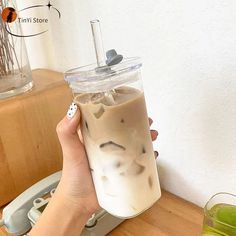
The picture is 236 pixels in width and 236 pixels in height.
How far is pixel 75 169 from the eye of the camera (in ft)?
1.97

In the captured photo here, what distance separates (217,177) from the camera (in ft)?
2.10

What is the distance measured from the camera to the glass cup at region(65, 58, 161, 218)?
45 centimetres

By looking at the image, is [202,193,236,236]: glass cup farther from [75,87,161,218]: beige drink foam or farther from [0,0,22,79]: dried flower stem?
[0,0,22,79]: dried flower stem

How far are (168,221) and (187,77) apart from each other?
313 mm

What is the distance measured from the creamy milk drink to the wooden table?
207 mm

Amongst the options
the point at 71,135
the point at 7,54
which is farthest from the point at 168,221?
the point at 7,54

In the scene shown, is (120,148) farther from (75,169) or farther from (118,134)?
(75,169)

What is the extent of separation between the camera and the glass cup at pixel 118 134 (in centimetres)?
45

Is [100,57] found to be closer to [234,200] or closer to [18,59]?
[234,200]

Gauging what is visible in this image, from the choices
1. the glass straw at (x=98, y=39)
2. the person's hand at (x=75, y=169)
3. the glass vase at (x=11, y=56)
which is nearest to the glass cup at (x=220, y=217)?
the person's hand at (x=75, y=169)

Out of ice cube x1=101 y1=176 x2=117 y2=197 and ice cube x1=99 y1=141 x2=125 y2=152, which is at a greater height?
ice cube x1=99 y1=141 x2=125 y2=152

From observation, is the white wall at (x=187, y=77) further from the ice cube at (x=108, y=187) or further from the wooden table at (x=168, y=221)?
the ice cube at (x=108, y=187)

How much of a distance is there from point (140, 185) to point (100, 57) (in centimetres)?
21

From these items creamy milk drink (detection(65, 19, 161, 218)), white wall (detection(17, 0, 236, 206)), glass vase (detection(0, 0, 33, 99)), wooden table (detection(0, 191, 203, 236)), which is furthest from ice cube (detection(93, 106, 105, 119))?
glass vase (detection(0, 0, 33, 99))
